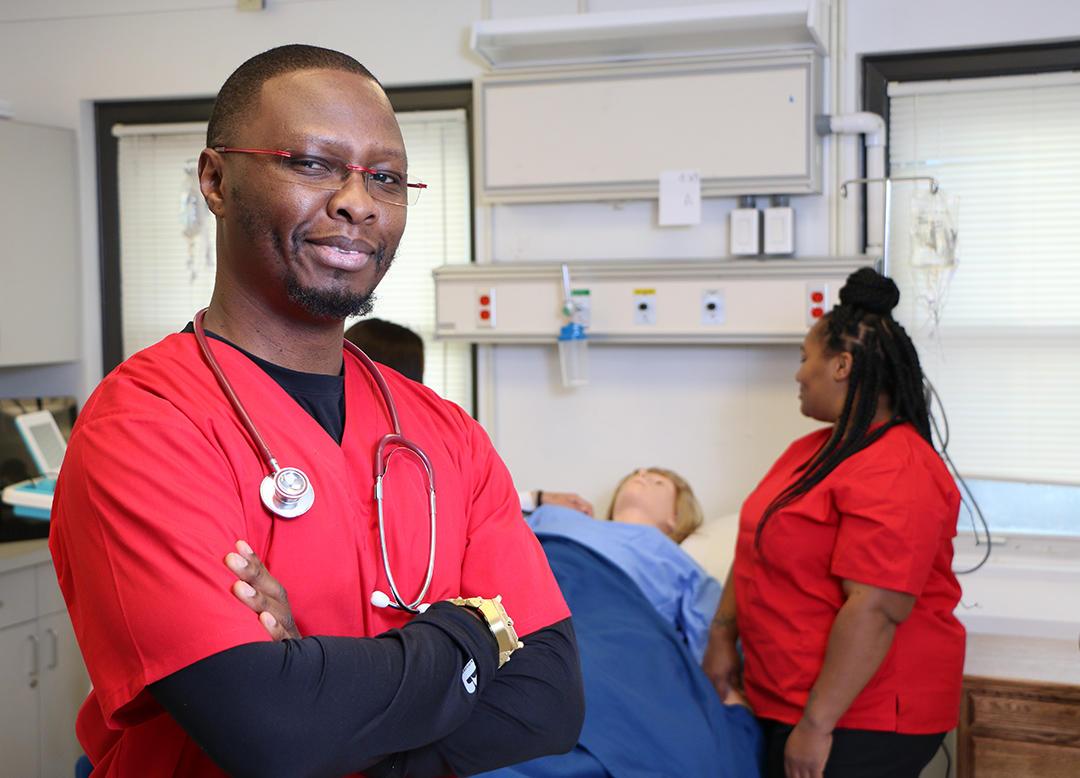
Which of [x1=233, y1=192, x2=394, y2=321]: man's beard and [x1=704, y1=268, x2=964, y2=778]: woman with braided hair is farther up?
[x1=233, y1=192, x2=394, y2=321]: man's beard

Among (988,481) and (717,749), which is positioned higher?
(988,481)

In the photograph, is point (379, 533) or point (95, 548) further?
point (379, 533)

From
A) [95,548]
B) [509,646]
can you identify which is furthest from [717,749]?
[95,548]

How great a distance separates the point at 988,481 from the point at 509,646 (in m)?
2.23

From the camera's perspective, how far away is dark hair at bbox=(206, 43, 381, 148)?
3.61ft

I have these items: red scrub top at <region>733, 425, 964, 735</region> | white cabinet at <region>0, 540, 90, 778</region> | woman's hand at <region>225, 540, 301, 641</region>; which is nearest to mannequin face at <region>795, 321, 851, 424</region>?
red scrub top at <region>733, 425, 964, 735</region>

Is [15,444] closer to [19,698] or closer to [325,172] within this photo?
[19,698]

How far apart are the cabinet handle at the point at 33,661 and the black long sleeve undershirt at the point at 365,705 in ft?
7.60

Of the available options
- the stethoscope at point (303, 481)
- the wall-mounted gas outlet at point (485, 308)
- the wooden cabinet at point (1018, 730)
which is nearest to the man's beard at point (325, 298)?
the stethoscope at point (303, 481)

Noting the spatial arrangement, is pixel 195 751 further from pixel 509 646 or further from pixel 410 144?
pixel 410 144

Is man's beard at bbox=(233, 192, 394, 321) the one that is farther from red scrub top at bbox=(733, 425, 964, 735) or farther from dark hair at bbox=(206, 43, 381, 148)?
red scrub top at bbox=(733, 425, 964, 735)

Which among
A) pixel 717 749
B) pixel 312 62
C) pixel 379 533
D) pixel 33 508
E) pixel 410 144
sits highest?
pixel 410 144

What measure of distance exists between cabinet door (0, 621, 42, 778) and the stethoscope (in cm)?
221

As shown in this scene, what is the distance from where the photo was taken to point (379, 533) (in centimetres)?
109
